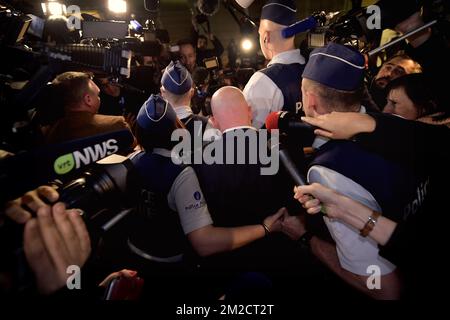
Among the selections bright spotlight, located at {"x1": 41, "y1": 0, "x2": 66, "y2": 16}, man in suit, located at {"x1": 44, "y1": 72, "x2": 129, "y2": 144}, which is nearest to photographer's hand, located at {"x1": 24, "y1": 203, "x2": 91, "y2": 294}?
man in suit, located at {"x1": 44, "y1": 72, "x2": 129, "y2": 144}

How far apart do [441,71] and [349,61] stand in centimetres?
138

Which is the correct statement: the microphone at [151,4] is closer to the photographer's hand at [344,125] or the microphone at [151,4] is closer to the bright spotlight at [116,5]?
the bright spotlight at [116,5]

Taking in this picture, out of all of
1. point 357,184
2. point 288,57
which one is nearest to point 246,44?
point 288,57

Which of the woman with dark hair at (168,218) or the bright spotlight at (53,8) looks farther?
the bright spotlight at (53,8)

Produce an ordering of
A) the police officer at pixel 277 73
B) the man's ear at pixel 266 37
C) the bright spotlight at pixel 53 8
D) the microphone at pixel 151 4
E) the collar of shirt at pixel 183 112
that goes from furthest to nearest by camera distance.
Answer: the microphone at pixel 151 4 < the bright spotlight at pixel 53 8 < the collar of shirt at pixel 183 112 < the man's ear at pixel 266 37 < the police officer at pixel 277 73

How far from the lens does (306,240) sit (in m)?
1.99

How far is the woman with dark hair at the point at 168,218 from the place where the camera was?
197 centimetres

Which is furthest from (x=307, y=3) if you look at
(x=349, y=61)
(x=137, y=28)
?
(x=349, y=61)

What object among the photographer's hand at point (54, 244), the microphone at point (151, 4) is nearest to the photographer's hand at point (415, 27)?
the photographer's hand at point (54, 244)

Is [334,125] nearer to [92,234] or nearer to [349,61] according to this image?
[349,61]

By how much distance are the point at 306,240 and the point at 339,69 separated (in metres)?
1.07

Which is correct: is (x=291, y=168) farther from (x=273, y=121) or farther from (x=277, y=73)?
(x=277, y=73)

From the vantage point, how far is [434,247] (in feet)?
4.73

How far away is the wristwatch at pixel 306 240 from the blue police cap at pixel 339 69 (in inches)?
36.9
